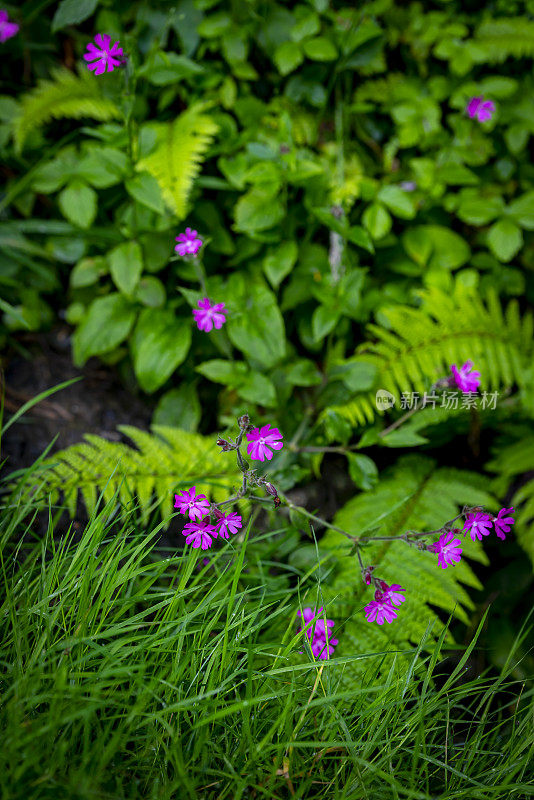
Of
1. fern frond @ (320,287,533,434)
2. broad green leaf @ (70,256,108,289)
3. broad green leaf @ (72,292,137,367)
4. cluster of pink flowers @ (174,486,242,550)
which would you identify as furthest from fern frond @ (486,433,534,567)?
broad green leaf @ (70,256,108,289)

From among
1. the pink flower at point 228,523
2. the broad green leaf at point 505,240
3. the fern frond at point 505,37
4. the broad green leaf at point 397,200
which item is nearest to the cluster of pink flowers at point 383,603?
the pink flower at point 228,523

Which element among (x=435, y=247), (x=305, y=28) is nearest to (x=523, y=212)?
(x=435, y=247)

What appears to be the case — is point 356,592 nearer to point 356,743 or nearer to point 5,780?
point 356,743

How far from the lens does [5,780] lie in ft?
3.23

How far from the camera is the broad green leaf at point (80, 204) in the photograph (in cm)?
217

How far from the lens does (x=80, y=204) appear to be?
218cm

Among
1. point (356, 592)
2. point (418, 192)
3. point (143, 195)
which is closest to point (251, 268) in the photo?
point (143, 195)

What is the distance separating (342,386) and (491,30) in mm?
1700

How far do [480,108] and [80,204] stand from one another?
5.18 ft

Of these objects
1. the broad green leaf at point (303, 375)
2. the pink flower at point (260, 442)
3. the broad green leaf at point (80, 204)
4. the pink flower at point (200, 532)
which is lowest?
the pink flower at point (200, 532)

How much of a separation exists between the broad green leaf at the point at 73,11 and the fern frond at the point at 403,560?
1850 millimetres

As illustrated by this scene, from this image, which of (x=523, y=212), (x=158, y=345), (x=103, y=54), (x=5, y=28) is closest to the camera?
(x=103, y=54)

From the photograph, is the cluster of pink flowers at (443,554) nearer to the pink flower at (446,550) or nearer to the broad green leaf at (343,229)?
the pink flower at (446,550)

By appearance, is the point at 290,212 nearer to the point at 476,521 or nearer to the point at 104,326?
the point at 104,326
